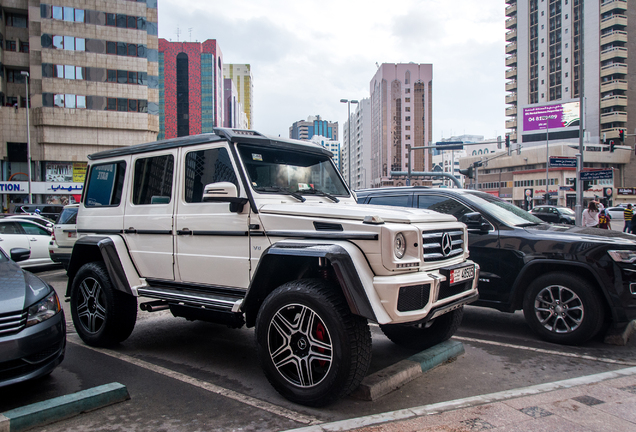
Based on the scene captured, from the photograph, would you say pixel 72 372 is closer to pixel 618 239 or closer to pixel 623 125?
pixel 618 239

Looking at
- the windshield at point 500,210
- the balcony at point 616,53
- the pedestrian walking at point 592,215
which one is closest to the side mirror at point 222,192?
the windshield at point 500,210

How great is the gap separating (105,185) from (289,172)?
94.0 inches

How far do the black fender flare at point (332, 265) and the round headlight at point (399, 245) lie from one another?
350 millimetres

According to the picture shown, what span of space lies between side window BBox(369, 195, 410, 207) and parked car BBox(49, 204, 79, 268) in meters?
7.45

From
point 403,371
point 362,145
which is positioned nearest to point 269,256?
point 403,371

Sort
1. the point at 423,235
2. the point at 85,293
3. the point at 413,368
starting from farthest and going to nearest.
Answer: the point at 85,293
the point at 413,368
the point at 423,235

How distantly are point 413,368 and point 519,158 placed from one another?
89.6 meters

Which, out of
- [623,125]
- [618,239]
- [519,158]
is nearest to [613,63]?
[623,125]

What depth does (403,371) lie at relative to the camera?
13.6 ft

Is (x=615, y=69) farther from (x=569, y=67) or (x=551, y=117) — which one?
(x=551, y=117)

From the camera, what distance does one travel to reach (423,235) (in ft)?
11.9

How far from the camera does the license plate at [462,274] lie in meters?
3.79

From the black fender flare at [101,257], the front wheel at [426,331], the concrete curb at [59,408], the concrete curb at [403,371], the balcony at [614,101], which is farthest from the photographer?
the balcony at [614,101]

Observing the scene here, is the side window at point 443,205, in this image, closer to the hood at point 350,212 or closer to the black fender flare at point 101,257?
the hood at point 350,212
